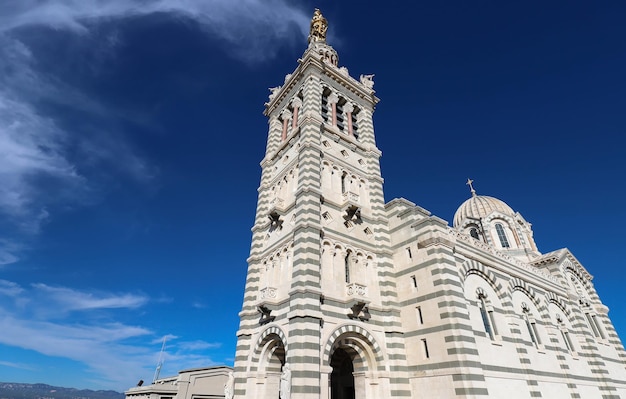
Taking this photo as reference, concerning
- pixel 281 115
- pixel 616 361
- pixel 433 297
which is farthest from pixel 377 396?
pixel 616 361

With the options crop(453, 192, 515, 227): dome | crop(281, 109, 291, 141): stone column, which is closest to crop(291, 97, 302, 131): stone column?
crop(281, 109, 291, 141): stone column

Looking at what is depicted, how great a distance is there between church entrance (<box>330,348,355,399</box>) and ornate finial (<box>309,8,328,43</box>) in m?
29.4

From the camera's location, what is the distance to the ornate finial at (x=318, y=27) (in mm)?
33938

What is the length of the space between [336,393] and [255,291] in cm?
811

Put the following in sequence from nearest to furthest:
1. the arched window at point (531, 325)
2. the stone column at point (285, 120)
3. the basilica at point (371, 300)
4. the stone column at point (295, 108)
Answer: the basilica at point (371, 300) → the arched window at point (531, 325) → the stone column at point (295, 108) → the stone column at point (285, 120)

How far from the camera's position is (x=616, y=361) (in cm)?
2784

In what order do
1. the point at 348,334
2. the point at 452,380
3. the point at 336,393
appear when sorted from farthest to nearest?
the point at 336,393 → the point at 348,334 → the point at 452,380

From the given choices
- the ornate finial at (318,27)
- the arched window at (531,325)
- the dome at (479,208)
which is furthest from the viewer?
the dome at (479,208)

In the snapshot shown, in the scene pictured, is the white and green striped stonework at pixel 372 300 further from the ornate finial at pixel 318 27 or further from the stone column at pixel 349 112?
the ornate finial at pixel 318 27

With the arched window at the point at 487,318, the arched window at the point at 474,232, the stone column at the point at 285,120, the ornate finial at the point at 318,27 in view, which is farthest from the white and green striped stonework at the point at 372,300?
the arched window at the point at 474,232

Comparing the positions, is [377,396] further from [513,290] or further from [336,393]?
[513,290]

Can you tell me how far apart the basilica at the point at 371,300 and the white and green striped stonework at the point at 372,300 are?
78mm

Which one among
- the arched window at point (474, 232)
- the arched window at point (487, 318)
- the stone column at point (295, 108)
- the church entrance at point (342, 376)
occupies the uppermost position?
the stone column at point (295, 108)

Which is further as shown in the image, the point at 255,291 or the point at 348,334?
the point at 255,291
